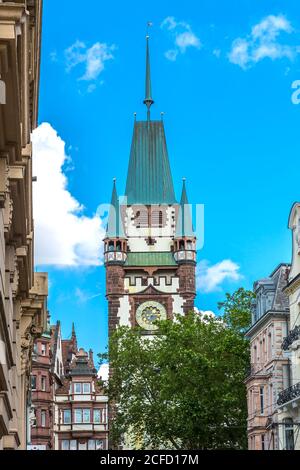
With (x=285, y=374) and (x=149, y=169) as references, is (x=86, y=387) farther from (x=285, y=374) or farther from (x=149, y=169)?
(x=285, y=374)

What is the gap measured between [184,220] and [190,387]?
68.7 meters

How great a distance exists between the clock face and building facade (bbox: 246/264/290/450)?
70.7 meters

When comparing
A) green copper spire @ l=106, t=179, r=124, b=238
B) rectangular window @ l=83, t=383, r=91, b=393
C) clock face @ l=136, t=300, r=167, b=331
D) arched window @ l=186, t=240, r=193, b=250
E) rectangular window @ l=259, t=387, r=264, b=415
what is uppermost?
green copper spire @ l=106, t=179, r=124, b=238

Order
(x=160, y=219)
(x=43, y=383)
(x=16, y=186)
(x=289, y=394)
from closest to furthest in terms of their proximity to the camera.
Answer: (x=16, y=186) < (x=289, y=394) < (x=43, y=383) < (x=160, y=219)

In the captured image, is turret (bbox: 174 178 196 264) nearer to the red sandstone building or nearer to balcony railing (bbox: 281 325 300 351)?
the red sandstone building

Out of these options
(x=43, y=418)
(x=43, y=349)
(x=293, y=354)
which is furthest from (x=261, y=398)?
(x=43, y=418)

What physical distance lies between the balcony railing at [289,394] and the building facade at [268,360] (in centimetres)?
195

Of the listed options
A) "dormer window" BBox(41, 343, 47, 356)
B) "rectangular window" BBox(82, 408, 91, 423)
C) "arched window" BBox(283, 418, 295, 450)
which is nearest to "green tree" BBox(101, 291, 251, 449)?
"dormer window" BBox(41, 343, 47, 356)

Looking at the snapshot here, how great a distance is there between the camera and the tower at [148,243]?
146 meters

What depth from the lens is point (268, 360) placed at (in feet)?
218

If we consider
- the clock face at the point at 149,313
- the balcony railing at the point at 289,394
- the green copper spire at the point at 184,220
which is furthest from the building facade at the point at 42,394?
the balcony railing at the point at 289,394

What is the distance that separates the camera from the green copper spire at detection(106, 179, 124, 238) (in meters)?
152

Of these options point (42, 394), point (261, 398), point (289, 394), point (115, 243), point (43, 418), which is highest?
point (115, 243)

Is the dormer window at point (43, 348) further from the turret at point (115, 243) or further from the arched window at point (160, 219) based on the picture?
the arched window at point (160, 219)
